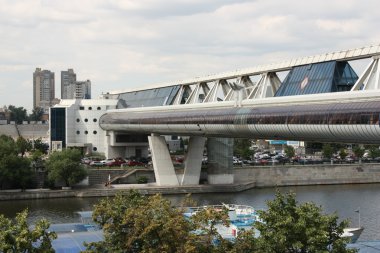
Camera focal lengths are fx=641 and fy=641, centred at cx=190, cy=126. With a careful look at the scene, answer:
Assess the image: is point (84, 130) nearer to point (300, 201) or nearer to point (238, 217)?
point (300, 201)

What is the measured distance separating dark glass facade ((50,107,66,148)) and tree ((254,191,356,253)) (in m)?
55.7

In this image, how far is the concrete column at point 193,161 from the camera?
5228 centimetres

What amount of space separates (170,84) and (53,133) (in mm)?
18211

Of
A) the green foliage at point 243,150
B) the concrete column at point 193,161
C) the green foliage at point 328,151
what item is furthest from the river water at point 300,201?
the green foliage at point 328,151

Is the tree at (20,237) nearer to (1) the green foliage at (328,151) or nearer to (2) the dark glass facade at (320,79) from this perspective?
(2) the dark glass facade at (320,79)

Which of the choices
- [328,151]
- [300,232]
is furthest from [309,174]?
[300,232]

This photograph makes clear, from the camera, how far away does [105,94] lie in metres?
79.6

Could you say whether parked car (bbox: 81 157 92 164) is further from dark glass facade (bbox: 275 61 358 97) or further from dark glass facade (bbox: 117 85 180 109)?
dark glass facade (bbox: 275 61 358 97)

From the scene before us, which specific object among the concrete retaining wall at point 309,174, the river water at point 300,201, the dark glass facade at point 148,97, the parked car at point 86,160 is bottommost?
the river water at point 300,201

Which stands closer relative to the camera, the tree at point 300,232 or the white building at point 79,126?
the tree at point 300,232

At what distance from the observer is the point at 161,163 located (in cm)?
5272

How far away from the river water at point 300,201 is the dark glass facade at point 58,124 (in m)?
23.2

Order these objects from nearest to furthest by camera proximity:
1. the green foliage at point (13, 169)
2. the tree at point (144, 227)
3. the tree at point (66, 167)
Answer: the tree at point (144, 227)
the green foliage at point (13, 169)
the tree at point (66, 167)

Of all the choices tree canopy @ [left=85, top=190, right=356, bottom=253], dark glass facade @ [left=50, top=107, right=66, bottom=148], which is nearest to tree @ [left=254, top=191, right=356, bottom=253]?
tree canopy @ [left=85, top=190, right=356, bottom=253]
